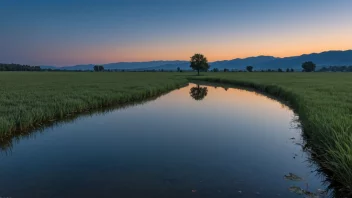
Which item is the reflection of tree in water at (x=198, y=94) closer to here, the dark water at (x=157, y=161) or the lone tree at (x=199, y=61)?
the dark water at (x=157, y=161)

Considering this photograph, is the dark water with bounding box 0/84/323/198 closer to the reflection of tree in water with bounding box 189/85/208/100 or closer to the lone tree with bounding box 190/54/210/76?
the reflection of tree in water with bounding box 189/85/208/100

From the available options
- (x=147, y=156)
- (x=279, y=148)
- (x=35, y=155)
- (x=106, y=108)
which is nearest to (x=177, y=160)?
(x=147, y=156)

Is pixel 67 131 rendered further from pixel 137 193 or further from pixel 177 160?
pixel 137 193

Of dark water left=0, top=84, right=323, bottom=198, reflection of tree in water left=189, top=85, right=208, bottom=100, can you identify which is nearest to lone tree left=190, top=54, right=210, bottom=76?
reflection of tree in water left=189, top=85, right=208, bottom=100

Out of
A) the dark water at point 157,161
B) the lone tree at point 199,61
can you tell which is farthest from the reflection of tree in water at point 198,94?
the lone tree at point 199,61

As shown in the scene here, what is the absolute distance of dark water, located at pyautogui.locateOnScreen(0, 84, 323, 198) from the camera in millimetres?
7633

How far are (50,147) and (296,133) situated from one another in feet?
41.9

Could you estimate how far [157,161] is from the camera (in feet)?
33.1

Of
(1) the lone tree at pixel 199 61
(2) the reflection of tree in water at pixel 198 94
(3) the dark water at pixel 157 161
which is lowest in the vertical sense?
(3) the dark water at pixel 157 161

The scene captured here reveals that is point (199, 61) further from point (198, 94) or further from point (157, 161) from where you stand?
point (157, 161)

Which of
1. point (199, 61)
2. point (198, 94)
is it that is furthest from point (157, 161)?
point (199, 61)

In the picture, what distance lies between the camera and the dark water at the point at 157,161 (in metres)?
7.63

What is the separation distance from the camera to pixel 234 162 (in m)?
9.98

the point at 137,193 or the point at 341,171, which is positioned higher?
the point at 341,171
